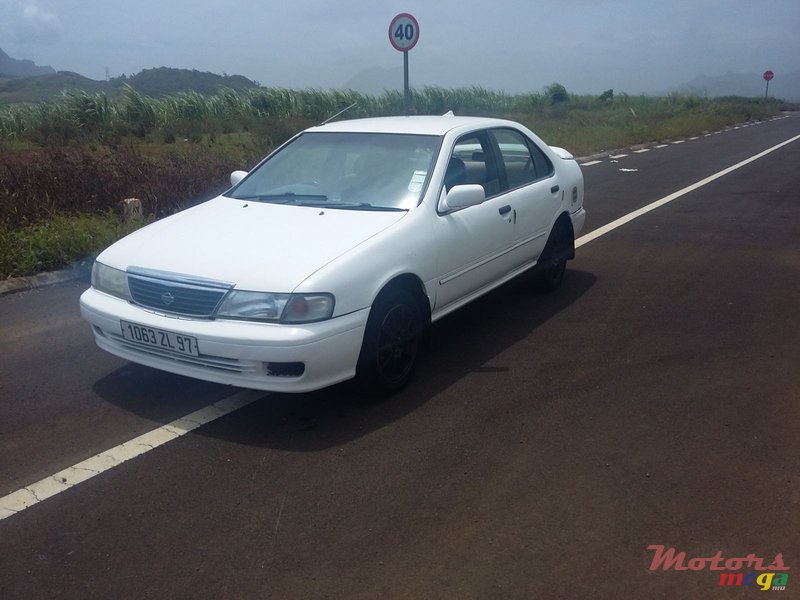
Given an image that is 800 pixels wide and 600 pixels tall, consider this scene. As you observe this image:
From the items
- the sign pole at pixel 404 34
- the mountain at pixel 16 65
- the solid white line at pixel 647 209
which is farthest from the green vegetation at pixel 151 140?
the mountain at pixel 16 65

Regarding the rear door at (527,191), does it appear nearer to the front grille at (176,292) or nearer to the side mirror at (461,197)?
the side mirror at (461,197)

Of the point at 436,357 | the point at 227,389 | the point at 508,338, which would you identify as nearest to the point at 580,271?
the point at 508,338

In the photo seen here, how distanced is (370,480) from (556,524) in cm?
92

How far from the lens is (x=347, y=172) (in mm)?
5641

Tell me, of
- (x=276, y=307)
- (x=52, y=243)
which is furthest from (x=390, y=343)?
(x=52, y=243)

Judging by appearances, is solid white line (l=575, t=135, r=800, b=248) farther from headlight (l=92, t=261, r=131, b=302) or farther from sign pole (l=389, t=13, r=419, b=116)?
headlight (l=92, t=261, r=131, b=302)

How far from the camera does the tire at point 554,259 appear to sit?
6895 millimetres

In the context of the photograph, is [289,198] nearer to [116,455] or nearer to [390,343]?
[390,343]

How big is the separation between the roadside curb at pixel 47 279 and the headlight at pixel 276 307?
12.9ft

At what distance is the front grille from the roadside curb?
3.30 meters

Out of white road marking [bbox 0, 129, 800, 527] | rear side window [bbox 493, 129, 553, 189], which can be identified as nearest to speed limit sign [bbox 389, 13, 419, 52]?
rear side window [bbox 493, 129, 553, 189]

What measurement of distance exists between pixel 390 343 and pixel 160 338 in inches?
51.8

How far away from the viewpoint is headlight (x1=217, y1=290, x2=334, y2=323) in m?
4.25

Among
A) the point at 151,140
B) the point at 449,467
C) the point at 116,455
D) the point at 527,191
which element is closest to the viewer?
the point at 449,467
